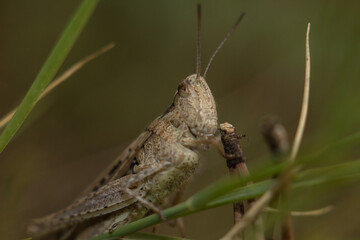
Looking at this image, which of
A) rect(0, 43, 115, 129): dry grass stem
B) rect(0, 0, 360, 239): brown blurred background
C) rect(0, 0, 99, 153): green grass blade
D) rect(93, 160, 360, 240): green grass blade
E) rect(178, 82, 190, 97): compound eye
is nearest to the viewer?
rect(93, 160, 360, 240): green grass blade

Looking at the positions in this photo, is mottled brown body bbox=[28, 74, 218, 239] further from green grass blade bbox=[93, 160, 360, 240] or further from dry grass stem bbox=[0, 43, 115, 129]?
green grass blade bbox=[93, 160, 360, 240]

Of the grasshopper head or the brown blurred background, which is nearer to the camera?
the grasshopper head

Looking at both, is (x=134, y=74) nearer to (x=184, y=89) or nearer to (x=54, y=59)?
(x=184, y=89)

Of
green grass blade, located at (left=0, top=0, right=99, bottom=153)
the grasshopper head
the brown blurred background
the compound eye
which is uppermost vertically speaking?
the brown blurred background

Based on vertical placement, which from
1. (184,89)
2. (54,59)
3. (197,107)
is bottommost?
(54,59)

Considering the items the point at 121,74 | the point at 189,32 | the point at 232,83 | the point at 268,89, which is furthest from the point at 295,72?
the point at 121,74

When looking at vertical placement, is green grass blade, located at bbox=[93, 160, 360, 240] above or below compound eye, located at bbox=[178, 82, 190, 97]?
below

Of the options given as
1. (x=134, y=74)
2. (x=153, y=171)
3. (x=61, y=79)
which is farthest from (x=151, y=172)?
(x=134, y=74)

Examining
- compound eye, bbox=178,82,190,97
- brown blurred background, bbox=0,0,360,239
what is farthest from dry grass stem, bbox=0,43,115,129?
brown blurred background, bbox=0,0,360,239

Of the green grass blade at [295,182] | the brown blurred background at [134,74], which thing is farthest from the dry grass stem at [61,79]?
the brown blurred background at [134,74]
